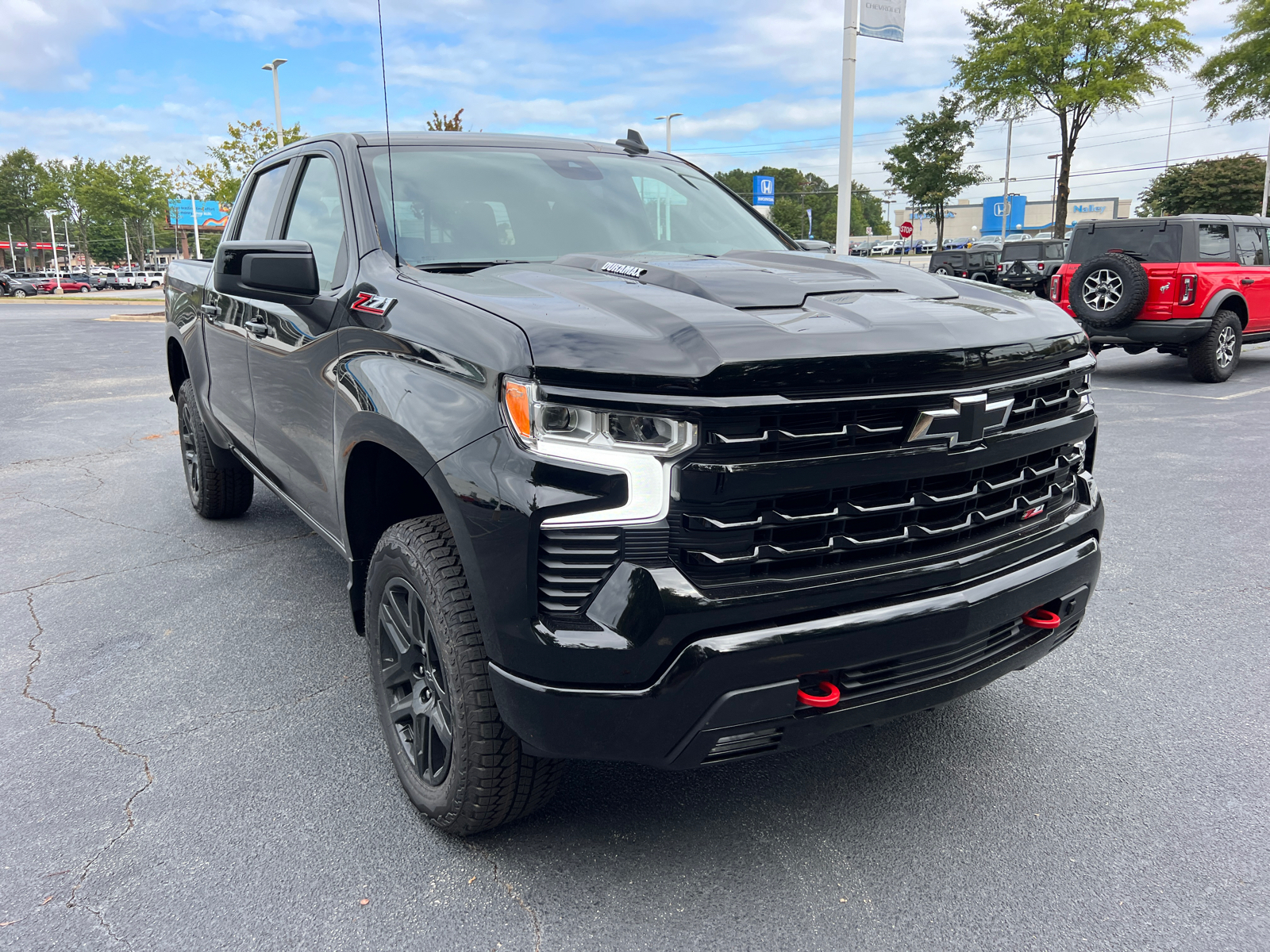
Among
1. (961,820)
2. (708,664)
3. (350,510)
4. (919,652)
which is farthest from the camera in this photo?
(350,510)

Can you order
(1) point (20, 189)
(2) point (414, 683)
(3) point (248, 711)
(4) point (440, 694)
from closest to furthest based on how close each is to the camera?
(4) point (440, 694) → (2) point (414, 683) → (3) point (248, 711) → (1) point (20, 189)

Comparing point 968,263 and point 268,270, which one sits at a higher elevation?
point 968,263

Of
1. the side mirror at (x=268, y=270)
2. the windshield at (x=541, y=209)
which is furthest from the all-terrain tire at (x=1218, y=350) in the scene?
the side mirror at (x=268, y=270)

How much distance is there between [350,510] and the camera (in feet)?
9.17

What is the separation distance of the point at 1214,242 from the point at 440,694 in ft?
37.3

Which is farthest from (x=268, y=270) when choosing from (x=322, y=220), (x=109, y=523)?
(x=109, y=523)

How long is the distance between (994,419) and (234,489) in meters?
4.34

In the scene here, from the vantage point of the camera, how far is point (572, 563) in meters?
1.90

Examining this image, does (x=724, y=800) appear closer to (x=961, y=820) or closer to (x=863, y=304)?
(x=961, y=820)

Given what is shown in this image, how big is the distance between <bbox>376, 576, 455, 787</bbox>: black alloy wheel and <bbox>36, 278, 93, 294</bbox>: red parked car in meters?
61.8

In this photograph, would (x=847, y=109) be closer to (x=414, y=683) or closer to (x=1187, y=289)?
(x=1187, y=289)

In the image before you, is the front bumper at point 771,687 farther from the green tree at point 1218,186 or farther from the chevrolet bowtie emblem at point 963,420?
the green tree at point 1218,186

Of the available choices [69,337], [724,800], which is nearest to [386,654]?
[724,800]

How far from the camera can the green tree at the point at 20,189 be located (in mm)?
80000
